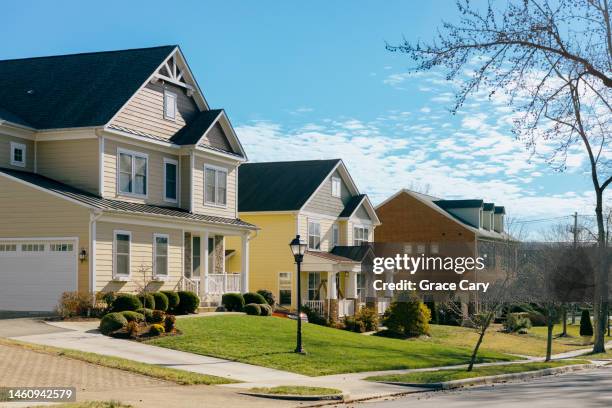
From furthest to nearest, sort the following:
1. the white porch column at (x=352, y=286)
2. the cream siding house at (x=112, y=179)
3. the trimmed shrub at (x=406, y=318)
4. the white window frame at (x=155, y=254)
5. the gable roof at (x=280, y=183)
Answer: the white porch column at (x=352, y=286), the gable roof at (x=280, y=183), the trimmed shrub at (x=406, y=318), the white window frame at (x=155, y=254), the cream siding house at (x=112, y=179)

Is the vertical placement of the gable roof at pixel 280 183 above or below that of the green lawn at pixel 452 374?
above

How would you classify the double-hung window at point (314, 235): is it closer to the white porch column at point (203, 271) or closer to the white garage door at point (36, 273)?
the white porch column at point (203, 271)

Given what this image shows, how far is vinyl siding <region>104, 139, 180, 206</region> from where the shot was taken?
3300 cm

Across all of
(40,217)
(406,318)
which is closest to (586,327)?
(406,318)

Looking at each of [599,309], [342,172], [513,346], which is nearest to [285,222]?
[342,172]

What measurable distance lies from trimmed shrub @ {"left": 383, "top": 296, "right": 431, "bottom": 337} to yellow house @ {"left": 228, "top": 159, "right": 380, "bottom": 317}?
2971 mm

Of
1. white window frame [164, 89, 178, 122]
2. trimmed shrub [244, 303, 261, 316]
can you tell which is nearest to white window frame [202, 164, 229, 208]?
white window frame [164, 89, 178, 122]

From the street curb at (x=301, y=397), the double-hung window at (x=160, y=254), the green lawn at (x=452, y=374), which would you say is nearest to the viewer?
the street curb at (x=301, y=397)

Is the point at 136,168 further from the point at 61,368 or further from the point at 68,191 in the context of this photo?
the point at 61,368

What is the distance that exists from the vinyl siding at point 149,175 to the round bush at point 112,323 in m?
7.01

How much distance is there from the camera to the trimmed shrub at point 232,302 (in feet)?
121

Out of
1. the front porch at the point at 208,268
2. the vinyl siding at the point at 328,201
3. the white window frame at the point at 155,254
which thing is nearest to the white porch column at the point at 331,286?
the vinyl siding at the point at 328,201

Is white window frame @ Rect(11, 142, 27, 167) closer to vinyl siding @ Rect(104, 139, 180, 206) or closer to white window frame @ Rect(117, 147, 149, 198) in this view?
vinyl siding @ Rect(104, 139, 180, 206)

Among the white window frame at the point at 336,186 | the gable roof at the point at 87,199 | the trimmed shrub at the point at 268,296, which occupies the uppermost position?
the white window frame at the point at 336,186
